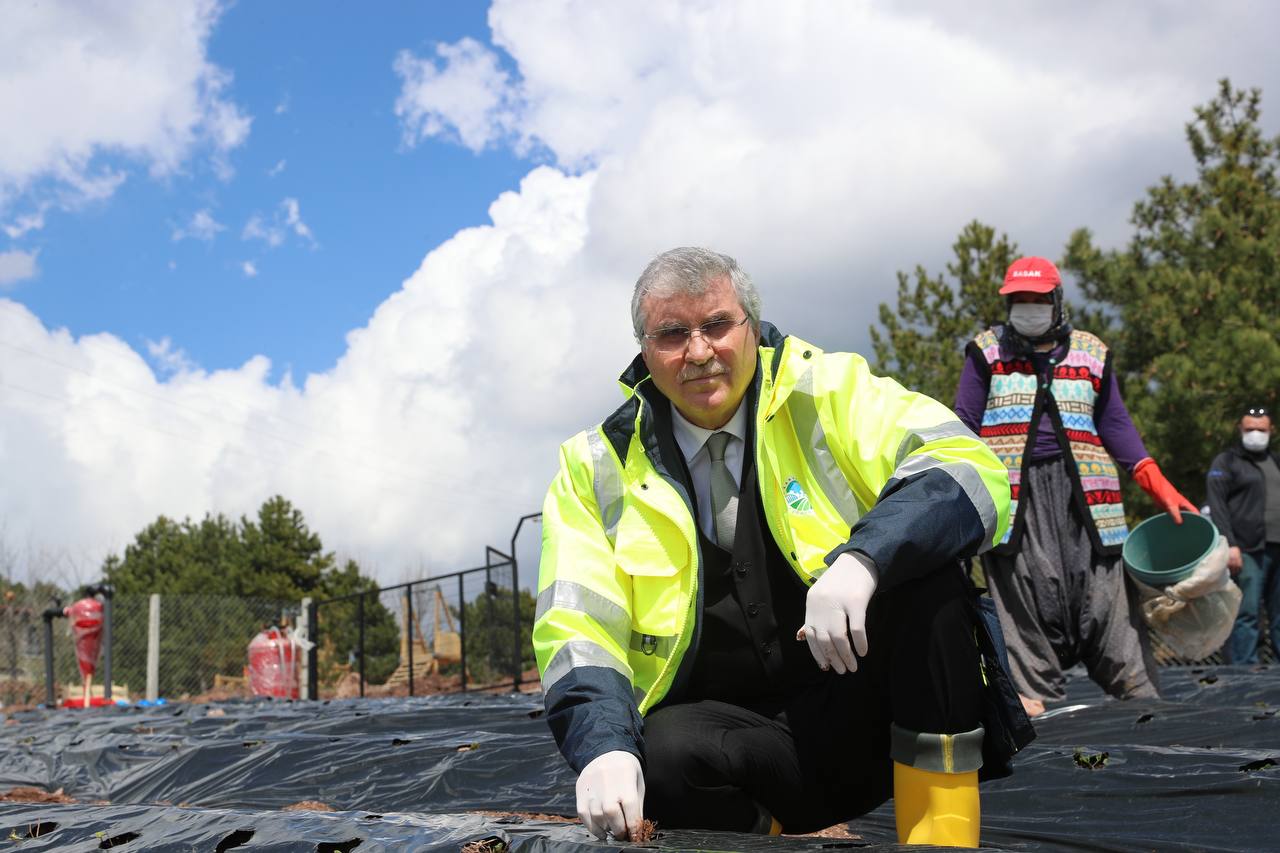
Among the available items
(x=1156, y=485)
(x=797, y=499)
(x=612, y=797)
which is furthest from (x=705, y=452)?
A: (x=1156, y=485)

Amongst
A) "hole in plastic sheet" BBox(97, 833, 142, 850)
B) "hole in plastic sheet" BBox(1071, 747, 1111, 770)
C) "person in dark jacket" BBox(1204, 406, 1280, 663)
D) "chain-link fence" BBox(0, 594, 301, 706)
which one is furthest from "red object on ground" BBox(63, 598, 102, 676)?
"hole in plastic sheet" BBox(1071, 747, 1111, 770)

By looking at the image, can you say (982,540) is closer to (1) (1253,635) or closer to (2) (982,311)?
(1) (1253,635)

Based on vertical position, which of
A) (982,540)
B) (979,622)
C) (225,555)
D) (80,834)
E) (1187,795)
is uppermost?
(225,555)

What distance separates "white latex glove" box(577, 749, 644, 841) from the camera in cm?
147

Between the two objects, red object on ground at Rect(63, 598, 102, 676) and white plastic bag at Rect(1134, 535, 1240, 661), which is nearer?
white plastic bag at Rect(1134, 535, 1240, 661)

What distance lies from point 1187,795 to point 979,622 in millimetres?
1137

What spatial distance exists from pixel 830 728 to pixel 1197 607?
104 inches

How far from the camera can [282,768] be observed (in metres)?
3.57

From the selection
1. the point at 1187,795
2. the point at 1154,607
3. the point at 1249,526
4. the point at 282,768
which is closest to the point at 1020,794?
the point at 1187,795

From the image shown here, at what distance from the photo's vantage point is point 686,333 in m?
1.78

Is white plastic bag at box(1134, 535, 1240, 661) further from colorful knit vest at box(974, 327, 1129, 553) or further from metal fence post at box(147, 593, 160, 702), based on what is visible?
metal fence post at box(147, 593, 160, 702)

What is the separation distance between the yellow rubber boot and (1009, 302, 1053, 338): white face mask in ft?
8.05

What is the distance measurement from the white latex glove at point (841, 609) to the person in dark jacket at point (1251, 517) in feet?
19.5

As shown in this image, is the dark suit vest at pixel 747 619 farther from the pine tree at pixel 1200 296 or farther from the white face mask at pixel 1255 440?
the pine tree at pixel 1200 296
